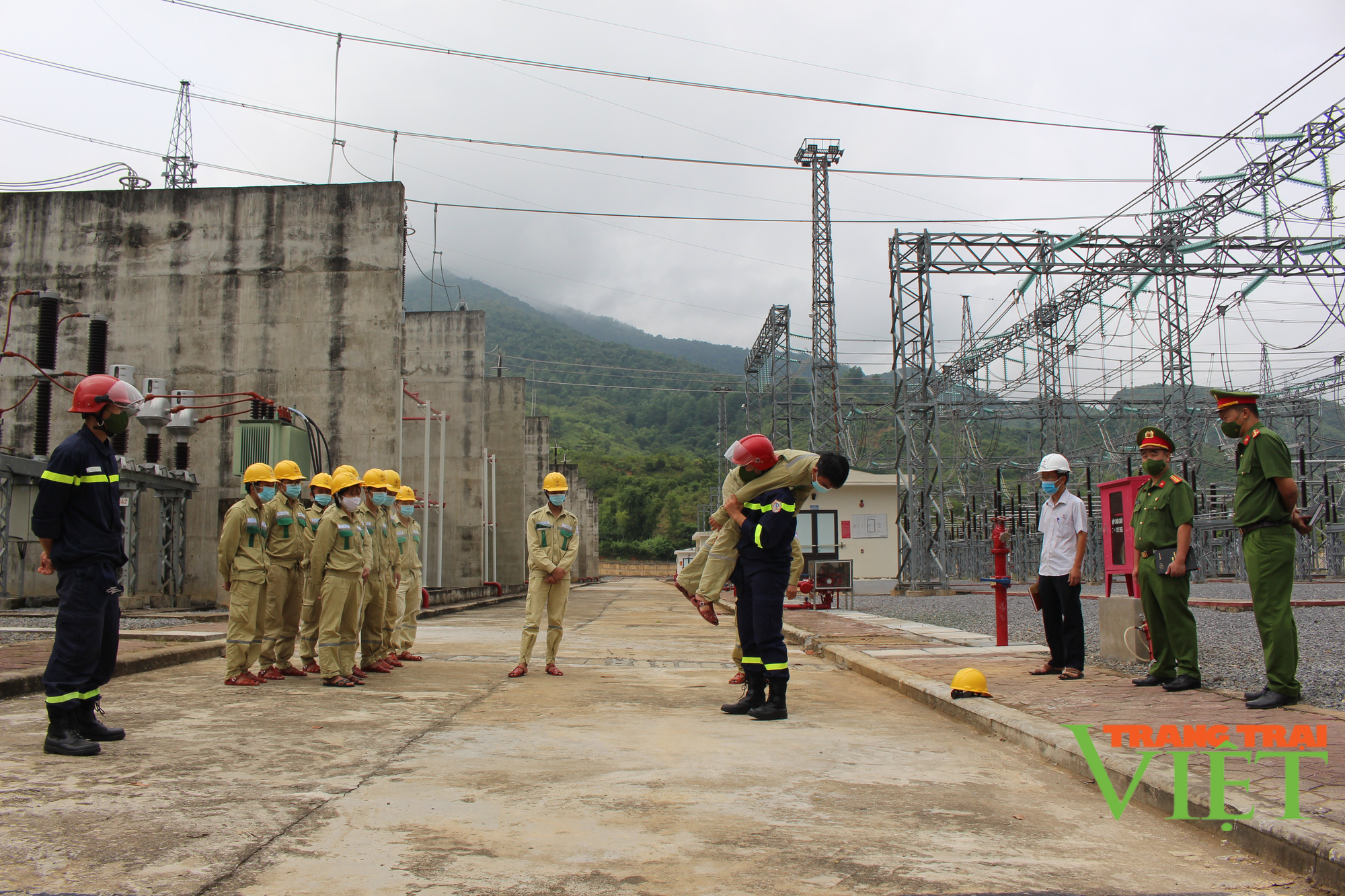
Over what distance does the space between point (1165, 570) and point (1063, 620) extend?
120 cm

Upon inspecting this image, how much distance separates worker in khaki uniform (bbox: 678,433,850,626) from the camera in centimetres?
653

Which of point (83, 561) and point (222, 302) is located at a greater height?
point (222, 302)

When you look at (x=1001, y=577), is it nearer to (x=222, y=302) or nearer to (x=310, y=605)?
(x=310, y=605)

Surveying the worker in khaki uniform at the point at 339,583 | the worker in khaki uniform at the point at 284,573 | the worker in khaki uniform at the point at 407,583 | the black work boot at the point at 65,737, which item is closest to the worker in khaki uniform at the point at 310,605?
the worker in khaki uniform at the point at 284,573

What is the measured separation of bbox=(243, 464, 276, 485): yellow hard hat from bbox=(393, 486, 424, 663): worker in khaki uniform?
1767 mm

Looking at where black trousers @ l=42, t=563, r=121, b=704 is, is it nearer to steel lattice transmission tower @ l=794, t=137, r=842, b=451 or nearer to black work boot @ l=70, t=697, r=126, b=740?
black work boot @ l=70, t=697, r=126, b=740

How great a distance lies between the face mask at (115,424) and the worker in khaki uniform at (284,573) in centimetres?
286

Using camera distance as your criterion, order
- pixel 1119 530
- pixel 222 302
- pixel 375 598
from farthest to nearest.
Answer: pixel 222 302
pixel 1119 530
pixel 375 598

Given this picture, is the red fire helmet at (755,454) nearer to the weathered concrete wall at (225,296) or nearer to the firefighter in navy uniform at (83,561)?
the firefighter in navy uniform at (83,561)

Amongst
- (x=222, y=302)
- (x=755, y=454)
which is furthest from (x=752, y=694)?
(x=222, y=302)

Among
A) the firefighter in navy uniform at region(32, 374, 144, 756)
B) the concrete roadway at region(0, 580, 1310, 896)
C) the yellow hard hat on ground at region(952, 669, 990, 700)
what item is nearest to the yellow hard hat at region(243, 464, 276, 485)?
the concrete roadway at region(0, 580, 1310, 896)

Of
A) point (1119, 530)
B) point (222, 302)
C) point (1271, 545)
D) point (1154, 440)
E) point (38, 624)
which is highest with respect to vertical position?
point (222, 302)

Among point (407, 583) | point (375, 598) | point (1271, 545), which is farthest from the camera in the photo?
point (407, 583)

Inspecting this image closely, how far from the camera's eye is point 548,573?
8703mm
